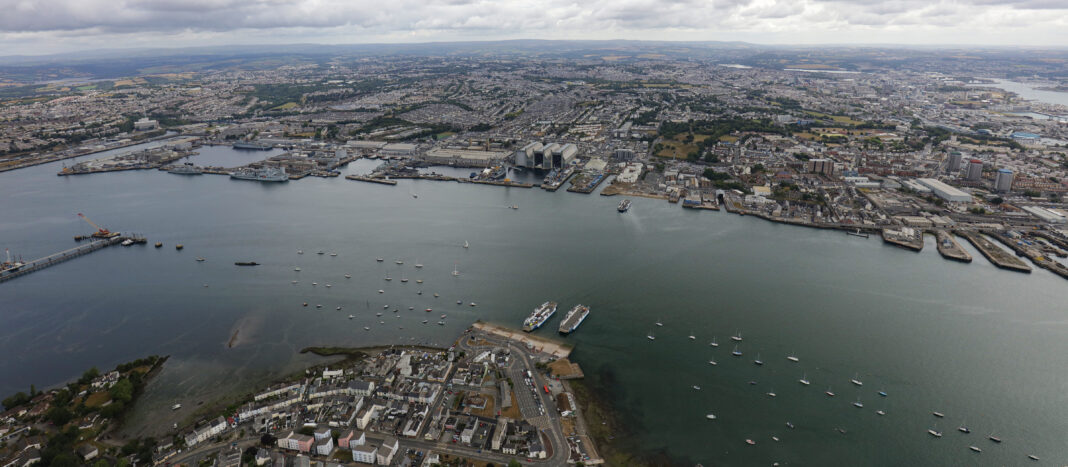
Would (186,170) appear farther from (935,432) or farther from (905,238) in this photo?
(905,238)

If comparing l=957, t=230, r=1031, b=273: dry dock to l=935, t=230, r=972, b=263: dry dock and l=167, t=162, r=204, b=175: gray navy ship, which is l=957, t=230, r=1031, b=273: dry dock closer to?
l=935, t=230, r=972, b=263: dry dock

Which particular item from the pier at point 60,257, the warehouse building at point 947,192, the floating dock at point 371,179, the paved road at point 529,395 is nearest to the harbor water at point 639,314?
the pier at point 60,257

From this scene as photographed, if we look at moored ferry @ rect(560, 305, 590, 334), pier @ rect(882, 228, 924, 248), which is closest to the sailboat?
moored ferry @ rect(560, 305, 590, 334)

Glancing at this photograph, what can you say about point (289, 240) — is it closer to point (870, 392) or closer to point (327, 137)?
point (870, 392)

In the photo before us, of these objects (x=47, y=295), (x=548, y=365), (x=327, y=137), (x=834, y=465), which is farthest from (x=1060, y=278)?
(x=327, y=137)

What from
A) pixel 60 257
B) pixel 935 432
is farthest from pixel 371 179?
pixel 935 432

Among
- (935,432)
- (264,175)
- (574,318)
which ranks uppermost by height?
(264,175)
